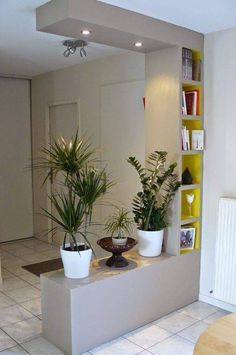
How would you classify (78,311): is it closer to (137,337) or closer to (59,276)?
(59,276)

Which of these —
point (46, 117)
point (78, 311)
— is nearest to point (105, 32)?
point (78, 311)

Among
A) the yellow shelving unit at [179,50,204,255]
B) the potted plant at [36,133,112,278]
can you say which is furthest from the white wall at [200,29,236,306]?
the potted plant at [36,133,112,278]

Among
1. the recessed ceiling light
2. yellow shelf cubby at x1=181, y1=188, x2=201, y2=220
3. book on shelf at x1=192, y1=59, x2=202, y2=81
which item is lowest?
yellow shelf cubby at x1=181, y1=188, x2=201, y2=220

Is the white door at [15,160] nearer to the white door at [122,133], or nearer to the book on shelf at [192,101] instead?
the white door at [122,133]

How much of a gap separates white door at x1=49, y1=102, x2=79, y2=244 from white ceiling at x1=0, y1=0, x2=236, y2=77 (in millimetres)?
725

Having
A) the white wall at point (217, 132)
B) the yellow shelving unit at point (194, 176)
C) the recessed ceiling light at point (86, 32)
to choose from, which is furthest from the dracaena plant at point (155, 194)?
the recessed ceiling light at point (86, 32)

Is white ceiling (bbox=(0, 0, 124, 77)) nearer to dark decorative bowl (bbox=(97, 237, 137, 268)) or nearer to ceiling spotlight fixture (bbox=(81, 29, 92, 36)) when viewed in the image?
ceiling spotlight fixture (bbox=(81, 29, 92, 36))

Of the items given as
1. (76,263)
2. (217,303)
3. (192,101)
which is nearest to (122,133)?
(192,101)

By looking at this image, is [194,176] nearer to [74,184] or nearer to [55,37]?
[74,184]

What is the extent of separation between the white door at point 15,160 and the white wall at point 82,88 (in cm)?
12

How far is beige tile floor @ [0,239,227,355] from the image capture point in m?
2.54

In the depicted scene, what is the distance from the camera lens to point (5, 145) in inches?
203

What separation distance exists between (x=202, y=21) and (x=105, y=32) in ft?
2.54

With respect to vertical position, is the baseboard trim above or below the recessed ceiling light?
below
